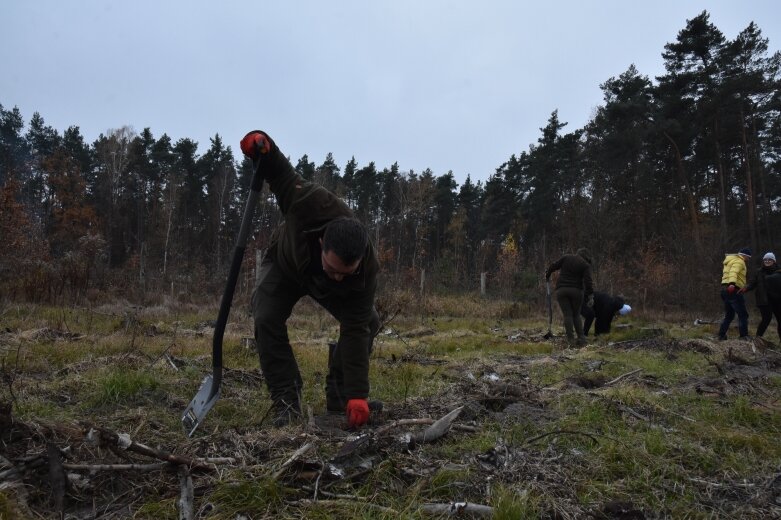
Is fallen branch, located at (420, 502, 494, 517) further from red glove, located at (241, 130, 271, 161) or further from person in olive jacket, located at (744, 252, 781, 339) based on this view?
person in olive jacket, located at (744, 252, 781, 339)

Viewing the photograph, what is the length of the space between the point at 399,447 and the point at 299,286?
1.55m

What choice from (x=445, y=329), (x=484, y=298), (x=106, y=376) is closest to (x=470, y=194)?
(x=484, y=298)

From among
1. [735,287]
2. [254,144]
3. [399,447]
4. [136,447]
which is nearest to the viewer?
[136,447]

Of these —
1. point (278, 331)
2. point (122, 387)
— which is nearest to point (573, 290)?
point (278, 331)

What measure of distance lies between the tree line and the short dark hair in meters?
10.8

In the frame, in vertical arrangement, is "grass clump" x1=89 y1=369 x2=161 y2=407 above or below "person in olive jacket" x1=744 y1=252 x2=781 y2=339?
below

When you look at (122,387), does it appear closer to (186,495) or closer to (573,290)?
(186,495)

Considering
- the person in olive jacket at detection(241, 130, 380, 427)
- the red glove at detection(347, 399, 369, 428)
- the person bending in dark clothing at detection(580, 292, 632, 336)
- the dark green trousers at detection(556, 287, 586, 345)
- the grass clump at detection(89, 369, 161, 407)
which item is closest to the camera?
the red glove at detection(347, 399, 369, 428)

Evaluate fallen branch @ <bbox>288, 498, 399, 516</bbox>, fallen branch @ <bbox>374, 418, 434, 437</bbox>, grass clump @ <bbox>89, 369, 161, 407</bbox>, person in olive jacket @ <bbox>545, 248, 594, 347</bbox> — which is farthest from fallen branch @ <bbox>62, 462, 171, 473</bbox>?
person in olive jacket @ <bbox>545, 248, 594, 347</bbox>

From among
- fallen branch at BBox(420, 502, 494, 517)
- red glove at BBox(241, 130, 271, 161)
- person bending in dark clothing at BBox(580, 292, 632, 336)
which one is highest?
red glove at BBox(241, 130, 271, 161)

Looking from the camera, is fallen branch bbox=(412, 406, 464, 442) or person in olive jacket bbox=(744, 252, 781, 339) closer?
fallen branch bbox=(412, 406, 464, 442)

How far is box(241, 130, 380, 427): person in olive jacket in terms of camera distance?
10.5 feet

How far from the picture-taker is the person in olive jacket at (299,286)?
10.5 ft

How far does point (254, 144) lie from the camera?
3.21m
